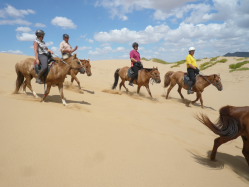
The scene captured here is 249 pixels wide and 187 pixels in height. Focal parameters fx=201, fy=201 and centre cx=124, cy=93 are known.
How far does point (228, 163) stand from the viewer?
151 inches

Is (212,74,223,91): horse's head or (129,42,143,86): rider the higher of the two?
(129,42,143,86): rider

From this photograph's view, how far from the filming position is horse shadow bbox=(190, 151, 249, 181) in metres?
3.50

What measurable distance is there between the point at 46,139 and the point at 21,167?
78 cm

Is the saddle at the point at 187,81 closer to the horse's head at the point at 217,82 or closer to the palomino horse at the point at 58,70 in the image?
the horse's head at the point at 217,82

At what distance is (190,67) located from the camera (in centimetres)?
1042

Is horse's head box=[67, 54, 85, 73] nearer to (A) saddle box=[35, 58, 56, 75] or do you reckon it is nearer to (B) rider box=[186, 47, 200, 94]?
(A) saddle box=[35, 58, 56, 75]

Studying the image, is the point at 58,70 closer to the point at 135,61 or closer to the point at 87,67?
the point at 87,67

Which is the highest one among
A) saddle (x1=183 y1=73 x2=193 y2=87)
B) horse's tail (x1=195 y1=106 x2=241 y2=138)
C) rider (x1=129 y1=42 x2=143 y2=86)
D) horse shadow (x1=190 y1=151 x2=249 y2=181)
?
rider (x1=129 y1=42 x2=143 y2=86)

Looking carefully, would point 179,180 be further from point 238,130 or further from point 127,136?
point 238,130

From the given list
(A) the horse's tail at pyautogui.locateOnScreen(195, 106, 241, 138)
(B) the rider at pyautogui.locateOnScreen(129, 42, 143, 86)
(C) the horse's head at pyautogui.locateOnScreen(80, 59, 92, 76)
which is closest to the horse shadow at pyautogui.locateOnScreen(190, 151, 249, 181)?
(A) the horse's tail at pyautogui.locateOnScreen(195, 106, 241, 138)

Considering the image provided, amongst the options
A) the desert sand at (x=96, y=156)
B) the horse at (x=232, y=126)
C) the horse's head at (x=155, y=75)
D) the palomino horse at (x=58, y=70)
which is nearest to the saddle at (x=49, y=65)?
the palomino horse at (x=58, y=70)

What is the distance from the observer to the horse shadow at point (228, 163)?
3496 mm

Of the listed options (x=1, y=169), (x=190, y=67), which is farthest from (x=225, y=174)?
(x=190, y=67)

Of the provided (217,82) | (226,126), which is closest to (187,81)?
(217,82)
